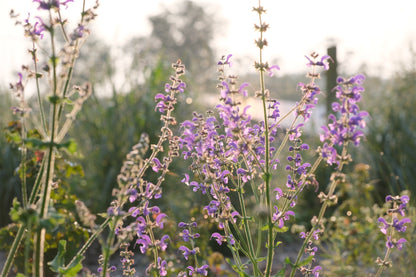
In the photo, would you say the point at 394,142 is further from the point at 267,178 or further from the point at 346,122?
the point at 267,178

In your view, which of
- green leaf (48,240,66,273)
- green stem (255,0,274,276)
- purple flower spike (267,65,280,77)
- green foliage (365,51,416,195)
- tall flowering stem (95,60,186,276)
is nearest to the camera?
tall flowering stem (95,60,186,276)

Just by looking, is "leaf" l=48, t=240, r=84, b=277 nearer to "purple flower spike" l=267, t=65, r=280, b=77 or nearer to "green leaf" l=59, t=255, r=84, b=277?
"green leaf" l=59, t=255, r=84, b=277

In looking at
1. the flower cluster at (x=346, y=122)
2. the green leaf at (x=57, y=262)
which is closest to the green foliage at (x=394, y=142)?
the flower cluster at (x=346, y=122)

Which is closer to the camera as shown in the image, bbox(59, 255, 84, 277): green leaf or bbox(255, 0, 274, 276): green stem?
bbox(59, 255, 84, 277): green leaf

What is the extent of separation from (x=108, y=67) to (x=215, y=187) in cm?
433

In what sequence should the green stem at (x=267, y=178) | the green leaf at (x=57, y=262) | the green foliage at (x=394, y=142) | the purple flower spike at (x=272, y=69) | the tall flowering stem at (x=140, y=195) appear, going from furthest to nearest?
the green foliage at (x=394, y=142)
the purple flower spike at (x=272, y=69)
the green stem at (x=267, y=178)
the green leaf at (x=57, y=262)
the tall flowering stem at (x=140, y=195)

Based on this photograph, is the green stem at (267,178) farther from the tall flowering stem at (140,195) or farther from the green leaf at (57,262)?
the green leaf at (57,262)

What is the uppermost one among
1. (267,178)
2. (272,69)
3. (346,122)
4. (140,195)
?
(272,69)

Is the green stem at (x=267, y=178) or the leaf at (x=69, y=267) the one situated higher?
the green stem at (x=267, y=178)

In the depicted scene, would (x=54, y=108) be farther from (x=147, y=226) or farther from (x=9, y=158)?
(x=9, y=158)

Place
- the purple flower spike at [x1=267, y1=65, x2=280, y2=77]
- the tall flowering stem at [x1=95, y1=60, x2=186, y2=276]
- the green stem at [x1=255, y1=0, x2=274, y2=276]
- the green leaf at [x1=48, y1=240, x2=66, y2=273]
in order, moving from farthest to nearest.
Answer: the purple flower spike at [x1=267, y1=65, x2=280, y2=77] → the green stem at [x1=255, y1=0, x2=274, y2=276] → the green leaf at [x1=48, y1=240, x2=66, y2=273] → the tall flowering stem at [x1=95, y1=60, x2=186, y2=276]

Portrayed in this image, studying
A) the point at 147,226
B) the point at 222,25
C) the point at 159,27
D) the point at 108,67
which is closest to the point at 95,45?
the point at 159,27

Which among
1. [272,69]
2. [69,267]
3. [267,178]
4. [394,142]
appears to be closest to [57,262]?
[69,267]

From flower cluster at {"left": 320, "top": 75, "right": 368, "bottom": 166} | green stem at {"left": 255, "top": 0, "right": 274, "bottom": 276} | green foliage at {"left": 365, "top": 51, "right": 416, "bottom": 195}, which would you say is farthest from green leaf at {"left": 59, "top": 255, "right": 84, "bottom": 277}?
green foliage at {"left": 365, "top": 51, "right": 416, "bottom": 195}
